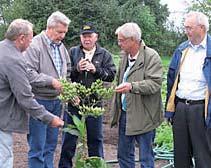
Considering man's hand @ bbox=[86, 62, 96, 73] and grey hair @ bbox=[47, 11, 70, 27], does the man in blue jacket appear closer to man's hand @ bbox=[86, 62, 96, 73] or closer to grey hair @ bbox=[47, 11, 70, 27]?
man's hand @ bbox=[86, 62, 96, 73]

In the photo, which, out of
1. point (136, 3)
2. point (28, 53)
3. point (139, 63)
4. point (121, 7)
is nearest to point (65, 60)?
point (28, 53)

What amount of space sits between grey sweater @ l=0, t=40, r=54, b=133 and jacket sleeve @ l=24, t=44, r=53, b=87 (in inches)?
18.3

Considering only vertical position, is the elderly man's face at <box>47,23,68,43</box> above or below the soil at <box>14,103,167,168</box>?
above

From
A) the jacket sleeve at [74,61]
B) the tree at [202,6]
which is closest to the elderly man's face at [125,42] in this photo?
the jacket sleeve at [74,61]

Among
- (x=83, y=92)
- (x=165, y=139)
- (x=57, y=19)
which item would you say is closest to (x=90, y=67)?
(x=57, y=19)

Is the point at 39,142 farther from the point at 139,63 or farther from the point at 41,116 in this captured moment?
the point at 139,63

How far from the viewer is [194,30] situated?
451 cm

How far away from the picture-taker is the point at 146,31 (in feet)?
64.2

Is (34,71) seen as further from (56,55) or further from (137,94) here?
(137,94)

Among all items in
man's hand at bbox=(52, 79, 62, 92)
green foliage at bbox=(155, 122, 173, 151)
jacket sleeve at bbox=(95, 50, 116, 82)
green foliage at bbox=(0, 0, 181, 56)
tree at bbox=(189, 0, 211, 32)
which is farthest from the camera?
green foliage at bbox=(0, 0, 181, 56)

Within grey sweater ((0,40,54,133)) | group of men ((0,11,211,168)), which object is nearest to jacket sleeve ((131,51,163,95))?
group of men ((0,11,211,168))

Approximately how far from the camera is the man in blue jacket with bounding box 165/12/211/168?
454 cm

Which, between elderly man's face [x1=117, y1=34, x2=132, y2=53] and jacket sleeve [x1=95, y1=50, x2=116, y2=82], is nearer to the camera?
elderly man's face [x1=117, y1=34, x2=132, y2=53]

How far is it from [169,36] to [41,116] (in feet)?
52.6
